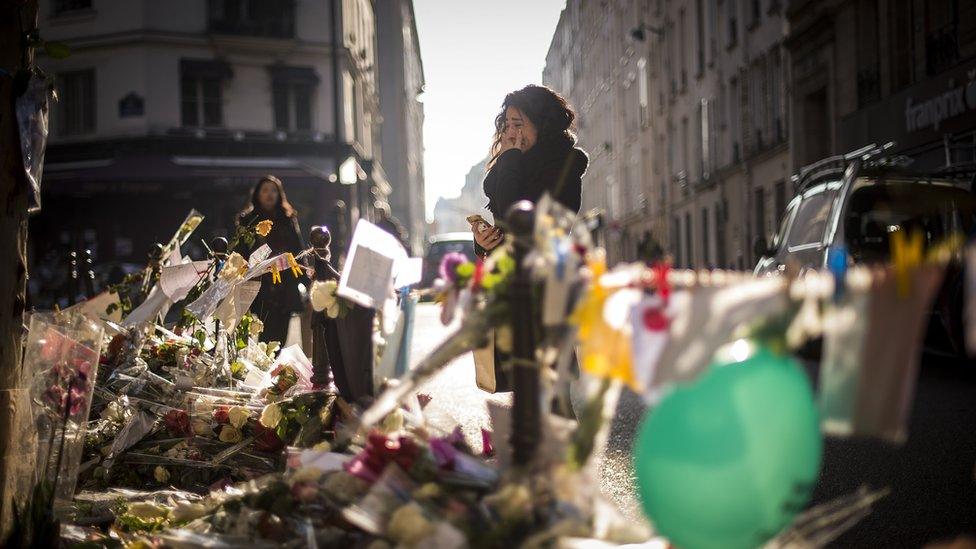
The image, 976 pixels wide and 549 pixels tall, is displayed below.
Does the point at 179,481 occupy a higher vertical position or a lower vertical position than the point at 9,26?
lower

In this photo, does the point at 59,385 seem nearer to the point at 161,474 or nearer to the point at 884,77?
the point at 161,474

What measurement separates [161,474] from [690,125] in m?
31.2

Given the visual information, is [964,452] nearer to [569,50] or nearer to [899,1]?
[899,1]

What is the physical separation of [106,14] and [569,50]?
4406cm

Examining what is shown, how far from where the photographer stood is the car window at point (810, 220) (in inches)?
326

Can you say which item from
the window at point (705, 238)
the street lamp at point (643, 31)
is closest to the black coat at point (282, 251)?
the window at point (705, 238)

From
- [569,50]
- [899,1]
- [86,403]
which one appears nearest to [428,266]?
[899,1]

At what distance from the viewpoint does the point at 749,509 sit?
1.62 metres

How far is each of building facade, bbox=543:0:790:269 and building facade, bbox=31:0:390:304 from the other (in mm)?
11766

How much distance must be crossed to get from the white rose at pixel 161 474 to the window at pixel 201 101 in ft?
86.5

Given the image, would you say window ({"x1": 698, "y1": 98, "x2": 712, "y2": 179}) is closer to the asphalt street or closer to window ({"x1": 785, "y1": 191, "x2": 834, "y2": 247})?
window ({"x1": 785, "y1": 191, "x2": 834, "y2": 247})

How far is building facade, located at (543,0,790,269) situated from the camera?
984 inches

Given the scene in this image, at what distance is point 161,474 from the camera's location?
145 inches

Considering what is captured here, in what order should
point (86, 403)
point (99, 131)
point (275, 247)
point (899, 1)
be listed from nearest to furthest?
1. point (86, 403)
2. point (275, 247)
3. point (899, 1)
4. point (99, 131)
